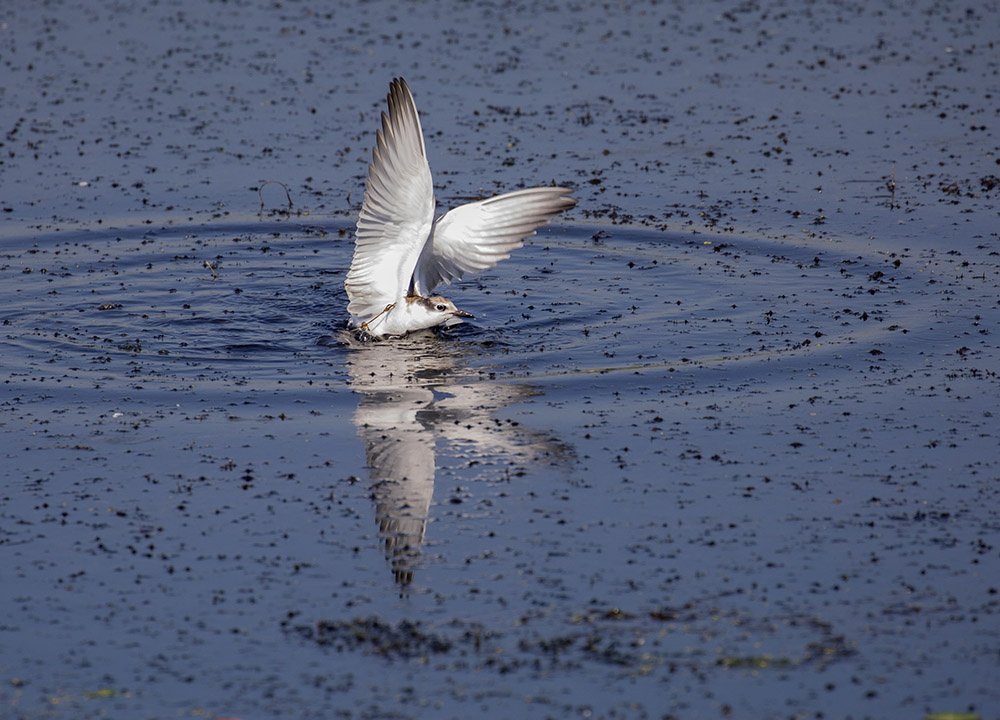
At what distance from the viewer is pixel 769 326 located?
930cm

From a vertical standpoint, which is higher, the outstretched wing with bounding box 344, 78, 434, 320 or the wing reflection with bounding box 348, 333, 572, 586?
the outstretched wing with bounding box 344, 78, 434, 320

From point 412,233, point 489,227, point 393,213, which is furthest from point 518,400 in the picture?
point 393,213

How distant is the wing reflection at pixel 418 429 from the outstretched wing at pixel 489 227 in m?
0.65

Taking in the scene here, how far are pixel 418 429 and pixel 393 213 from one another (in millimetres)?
2347

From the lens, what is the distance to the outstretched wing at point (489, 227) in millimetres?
9102

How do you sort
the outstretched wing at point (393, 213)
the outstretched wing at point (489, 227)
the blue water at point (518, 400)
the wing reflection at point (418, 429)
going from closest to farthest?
the blue water at point (518, 400), the wing reflection at point (418, 429), the outstretched wing at point (489, 227), the outstretched wing at point (393, 213)

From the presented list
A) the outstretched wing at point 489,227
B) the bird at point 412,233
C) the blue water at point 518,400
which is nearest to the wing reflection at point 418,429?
the blue water at point 518,400

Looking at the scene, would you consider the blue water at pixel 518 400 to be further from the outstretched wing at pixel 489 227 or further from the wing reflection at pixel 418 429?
the outstretched wing at pixel 489 227

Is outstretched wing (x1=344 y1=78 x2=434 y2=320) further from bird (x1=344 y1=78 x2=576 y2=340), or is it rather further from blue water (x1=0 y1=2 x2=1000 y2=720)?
blue water (x1=0 y1=2 x2=1000 y2=720)

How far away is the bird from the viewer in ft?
30.1

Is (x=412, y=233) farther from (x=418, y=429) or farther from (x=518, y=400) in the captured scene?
(x=418, y=429)

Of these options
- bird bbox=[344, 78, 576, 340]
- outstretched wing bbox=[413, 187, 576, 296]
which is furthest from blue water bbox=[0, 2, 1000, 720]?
outstretched wing bbox=[413, 187, 576, 296]

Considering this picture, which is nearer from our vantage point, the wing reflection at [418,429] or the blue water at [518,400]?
the blue water at [518,400]

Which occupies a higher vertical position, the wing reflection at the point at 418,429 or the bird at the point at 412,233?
the bird at the point at 412,233
